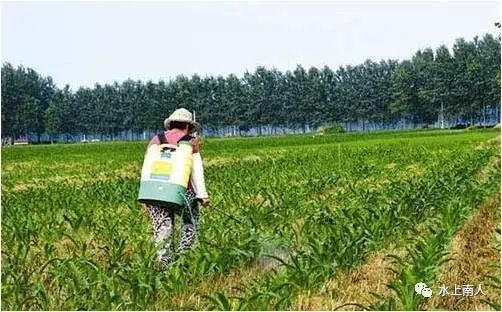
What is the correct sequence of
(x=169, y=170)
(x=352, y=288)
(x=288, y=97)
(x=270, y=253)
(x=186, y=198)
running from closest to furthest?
(x=352, y=288) → (x=169, y=170) → (x=186, y=198) → (x=270, y=253) → (x=288, y=97)

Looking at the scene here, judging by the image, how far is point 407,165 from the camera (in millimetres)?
13961

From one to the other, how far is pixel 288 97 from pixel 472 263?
750 cm

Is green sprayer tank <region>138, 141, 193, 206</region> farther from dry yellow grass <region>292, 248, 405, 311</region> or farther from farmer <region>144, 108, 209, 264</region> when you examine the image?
dry yellow grass <region>292, 248, 405, 311</region>

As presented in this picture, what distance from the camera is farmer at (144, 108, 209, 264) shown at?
16.6 feet

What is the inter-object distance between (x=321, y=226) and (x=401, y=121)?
1087 centimetres

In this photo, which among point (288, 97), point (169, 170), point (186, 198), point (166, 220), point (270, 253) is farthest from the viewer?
point (288, 97)

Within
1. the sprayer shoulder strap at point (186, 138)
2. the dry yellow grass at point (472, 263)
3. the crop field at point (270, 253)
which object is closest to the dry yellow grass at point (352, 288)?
the crop field at point (270, 253)

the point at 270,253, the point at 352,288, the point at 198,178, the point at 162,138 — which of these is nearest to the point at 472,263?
the point at 352,288

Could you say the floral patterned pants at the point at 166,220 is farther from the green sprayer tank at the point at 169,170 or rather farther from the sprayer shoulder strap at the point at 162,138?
the sprayer shoulder strap at the point at 162,138

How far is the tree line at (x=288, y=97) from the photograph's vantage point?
8688 millimetres

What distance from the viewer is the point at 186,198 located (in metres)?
5.10

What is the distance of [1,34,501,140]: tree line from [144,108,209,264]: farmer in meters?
1.67

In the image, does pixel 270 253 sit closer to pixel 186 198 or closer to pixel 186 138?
pixel 186 198

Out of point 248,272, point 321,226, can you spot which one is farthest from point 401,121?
point 248,272
